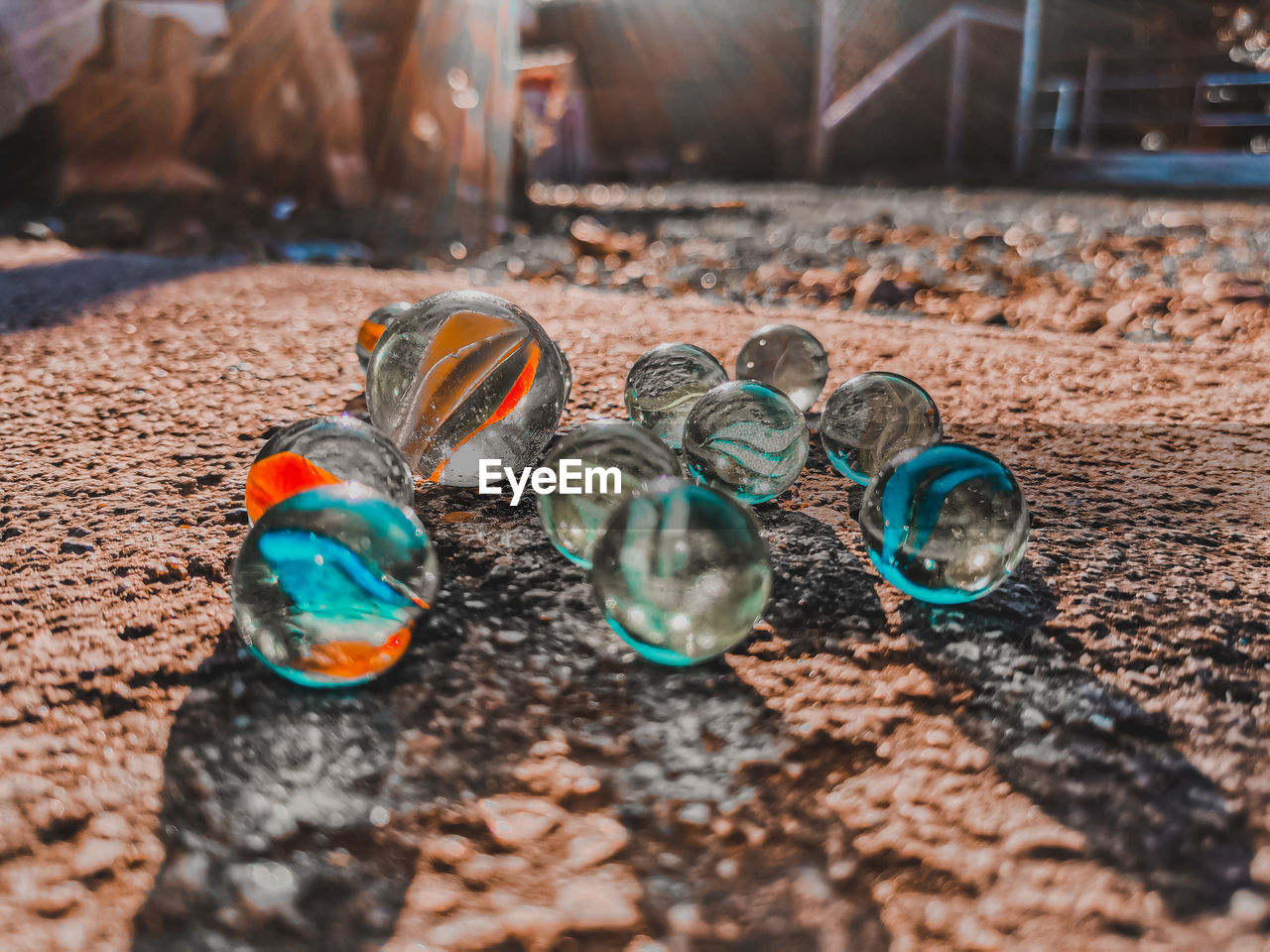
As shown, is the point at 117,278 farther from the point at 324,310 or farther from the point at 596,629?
Result: the point at 596,629

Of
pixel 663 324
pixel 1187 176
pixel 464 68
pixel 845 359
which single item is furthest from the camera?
pixel 1187 176

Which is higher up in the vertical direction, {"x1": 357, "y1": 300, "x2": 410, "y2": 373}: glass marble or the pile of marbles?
{"x1": 357, "y1": 300, "x2": 410, "y2": 373}: glass marble

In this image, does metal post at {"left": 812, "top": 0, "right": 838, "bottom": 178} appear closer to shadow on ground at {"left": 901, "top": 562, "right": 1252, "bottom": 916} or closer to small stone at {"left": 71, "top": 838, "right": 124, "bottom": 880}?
shadow on ground at {"left": 901, "top": 562, "right": 1252, "bottom": 916}

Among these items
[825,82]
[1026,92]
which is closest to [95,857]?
[1026,92]

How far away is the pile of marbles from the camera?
1.33 m

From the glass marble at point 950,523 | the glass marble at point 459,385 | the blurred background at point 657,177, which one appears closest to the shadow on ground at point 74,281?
the blurred background at point 657,177

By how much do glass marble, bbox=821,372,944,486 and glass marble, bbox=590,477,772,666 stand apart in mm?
727

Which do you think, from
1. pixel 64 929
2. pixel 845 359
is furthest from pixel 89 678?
pixel 845 359

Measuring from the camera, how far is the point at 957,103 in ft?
40.4

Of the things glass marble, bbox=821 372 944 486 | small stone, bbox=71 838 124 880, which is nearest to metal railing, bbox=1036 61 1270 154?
glass marble, bbox=821 372 944 486

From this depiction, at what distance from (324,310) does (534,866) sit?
324cm

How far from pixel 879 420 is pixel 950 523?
21.6 inches

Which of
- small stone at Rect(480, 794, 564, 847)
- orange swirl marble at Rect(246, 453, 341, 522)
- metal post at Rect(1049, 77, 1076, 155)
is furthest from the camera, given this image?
metal post at Rect(1049, 77, 1076, 155)

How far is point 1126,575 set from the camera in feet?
5.87
